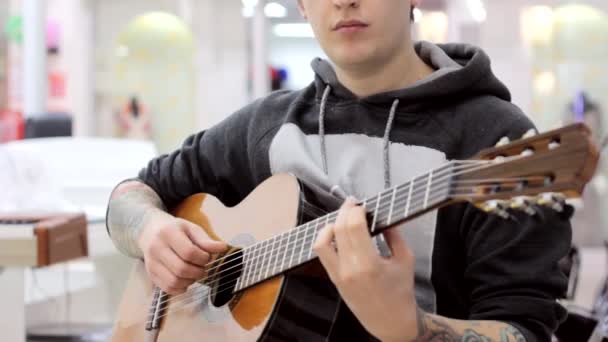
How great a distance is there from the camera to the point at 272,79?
673 cm

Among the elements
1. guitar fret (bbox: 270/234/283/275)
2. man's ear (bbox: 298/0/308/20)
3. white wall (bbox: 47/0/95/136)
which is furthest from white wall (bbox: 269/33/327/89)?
guitar fret (bbox: 270/234/283/275)

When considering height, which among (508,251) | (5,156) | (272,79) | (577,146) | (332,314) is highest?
(577,146)

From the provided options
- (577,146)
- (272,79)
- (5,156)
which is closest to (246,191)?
(577,146)

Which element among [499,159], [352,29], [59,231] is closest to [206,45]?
[59,231]

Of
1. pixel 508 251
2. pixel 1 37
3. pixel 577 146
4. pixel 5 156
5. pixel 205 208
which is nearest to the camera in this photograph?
pixel 577 146

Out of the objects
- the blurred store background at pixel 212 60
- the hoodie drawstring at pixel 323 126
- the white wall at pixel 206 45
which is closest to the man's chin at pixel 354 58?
the hoodie drawstring at pixel 323 126

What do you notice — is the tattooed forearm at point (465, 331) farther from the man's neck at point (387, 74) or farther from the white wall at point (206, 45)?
the white wall at point (206, 45)

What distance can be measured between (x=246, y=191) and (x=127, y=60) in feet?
18.1

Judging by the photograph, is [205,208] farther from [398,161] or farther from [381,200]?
[381,200]

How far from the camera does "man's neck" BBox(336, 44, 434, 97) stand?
1.26 meters

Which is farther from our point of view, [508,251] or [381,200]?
[508,251]

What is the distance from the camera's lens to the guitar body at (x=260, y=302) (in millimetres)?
1104

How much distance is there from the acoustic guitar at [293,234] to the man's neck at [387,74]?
0.63 feet

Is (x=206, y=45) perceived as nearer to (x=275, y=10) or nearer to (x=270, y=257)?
(x=275, y=10)
